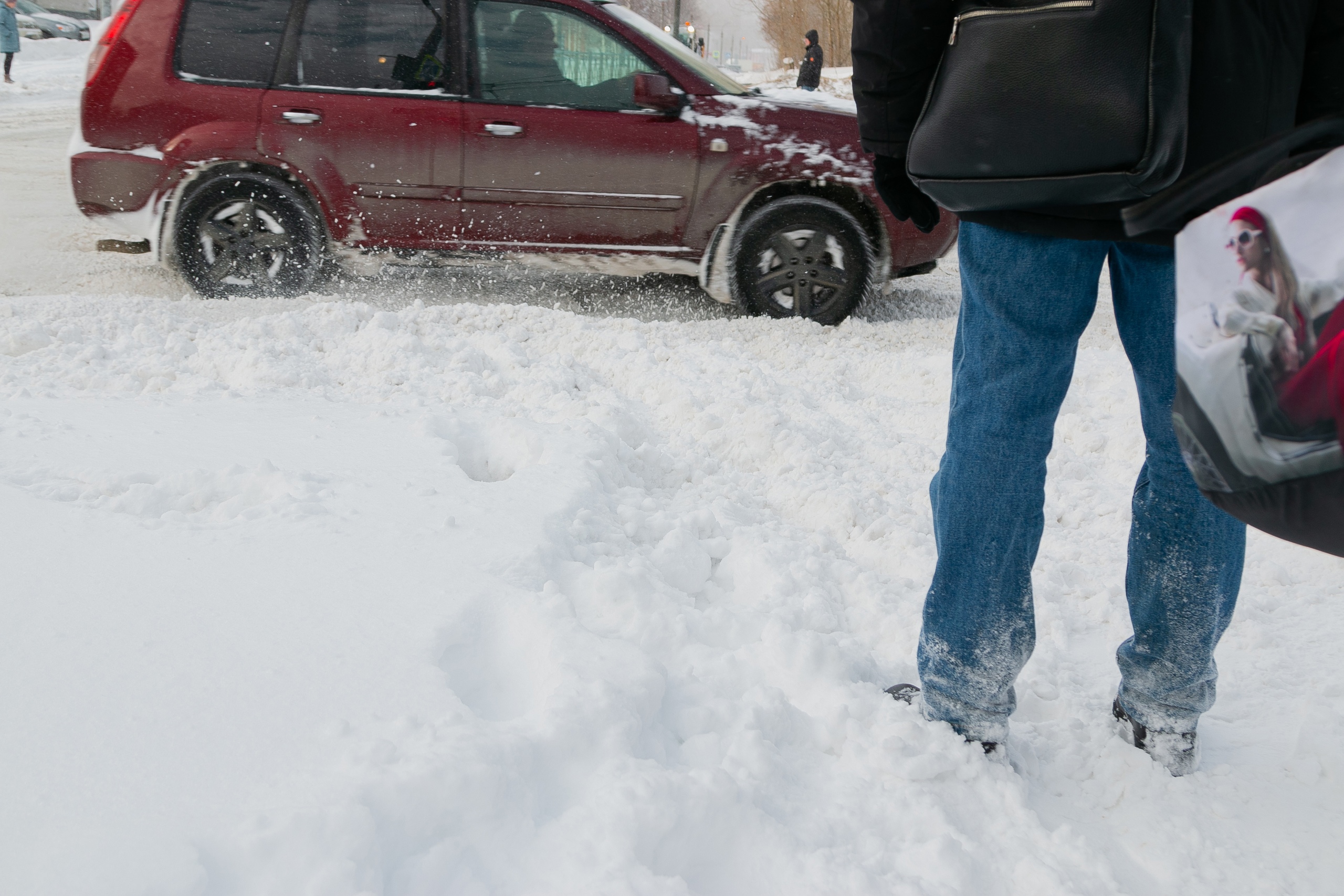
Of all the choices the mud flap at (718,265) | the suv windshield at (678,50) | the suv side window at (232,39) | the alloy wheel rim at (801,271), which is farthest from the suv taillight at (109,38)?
the alloy wheel rim at (801,271)

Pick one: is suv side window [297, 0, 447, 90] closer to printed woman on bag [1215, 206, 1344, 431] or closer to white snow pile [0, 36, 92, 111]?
printed woman on bag [1215, 206, 1344, 431]

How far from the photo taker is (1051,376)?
157 centimetres

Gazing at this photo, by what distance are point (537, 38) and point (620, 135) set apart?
0.68 meters

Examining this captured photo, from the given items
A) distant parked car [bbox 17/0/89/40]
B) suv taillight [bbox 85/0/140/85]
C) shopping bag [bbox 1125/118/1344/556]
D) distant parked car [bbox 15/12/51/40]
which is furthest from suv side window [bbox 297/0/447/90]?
distant parked car [bbox 17/0/89/40]

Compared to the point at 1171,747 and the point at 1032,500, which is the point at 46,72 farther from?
the point at 1171,747

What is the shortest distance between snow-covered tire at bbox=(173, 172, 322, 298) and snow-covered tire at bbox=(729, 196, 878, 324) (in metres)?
2.27

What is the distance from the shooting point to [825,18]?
36.5 m

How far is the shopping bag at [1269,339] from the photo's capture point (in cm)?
104

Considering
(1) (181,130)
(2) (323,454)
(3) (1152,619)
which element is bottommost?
(2) (323,454)

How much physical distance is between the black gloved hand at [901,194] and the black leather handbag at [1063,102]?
0.25 meters

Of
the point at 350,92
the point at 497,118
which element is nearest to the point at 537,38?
the point at 497,118

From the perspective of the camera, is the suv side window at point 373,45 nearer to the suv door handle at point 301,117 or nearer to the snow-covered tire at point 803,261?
the suv door handle at point 301,117

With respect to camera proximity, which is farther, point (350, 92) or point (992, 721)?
point (350, 92)

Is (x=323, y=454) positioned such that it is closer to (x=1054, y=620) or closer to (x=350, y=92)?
(x=1054, y=620)
